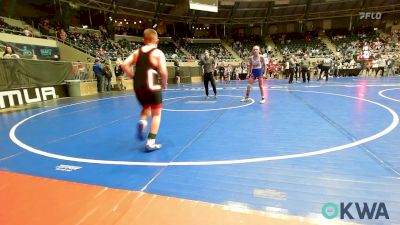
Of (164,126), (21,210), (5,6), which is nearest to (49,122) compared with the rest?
(164,126)

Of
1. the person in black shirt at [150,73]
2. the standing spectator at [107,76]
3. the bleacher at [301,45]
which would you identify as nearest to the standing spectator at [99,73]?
the standing spectator at [107,76]

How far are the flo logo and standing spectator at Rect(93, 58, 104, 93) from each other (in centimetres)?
1413

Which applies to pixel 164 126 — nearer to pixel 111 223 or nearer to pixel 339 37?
pixel 111 223

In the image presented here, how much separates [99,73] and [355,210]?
14.6 m

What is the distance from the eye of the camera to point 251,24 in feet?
125

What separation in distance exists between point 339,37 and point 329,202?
1477 inches

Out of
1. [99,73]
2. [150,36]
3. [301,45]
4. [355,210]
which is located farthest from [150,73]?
[301,45]

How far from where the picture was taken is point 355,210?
2062 mm

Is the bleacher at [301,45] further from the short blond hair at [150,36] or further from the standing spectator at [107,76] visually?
the short blond hair at [150,36]

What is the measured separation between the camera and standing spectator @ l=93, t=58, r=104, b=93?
46.8ft

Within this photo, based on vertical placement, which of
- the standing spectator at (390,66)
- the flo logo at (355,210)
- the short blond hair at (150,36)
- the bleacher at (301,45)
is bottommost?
the flo logo at (355,210)

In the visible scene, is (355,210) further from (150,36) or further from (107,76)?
(107,76)

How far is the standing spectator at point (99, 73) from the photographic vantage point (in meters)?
14.2

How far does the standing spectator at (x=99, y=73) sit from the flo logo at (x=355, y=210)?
14.1 metres
